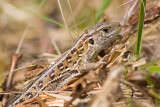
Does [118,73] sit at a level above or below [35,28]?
below

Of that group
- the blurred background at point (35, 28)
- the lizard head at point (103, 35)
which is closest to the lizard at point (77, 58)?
the lizard head at point (103, 35)

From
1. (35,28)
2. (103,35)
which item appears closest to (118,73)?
(103,35)

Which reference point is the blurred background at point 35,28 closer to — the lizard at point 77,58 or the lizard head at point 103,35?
the lizard at point 77,58

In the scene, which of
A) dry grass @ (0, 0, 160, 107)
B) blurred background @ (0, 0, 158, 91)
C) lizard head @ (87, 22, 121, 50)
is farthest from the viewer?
blurred background @ (0, 0, 158, 91)

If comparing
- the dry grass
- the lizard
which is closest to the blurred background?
the dry grass

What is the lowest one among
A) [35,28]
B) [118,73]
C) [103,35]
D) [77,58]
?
[118,73]

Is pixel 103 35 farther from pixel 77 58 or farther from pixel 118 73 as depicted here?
pixel 118 73

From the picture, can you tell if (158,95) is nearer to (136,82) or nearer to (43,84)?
(136,82)

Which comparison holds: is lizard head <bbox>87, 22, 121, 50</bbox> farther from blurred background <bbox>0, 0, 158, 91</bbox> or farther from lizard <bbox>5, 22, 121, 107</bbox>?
blurred background <bbox>0, 0, 158, 91</bbox>
